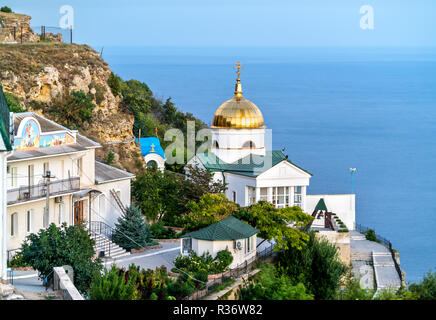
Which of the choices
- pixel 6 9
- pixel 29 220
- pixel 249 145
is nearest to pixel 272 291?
pixel 29 220

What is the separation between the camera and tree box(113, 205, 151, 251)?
123ft

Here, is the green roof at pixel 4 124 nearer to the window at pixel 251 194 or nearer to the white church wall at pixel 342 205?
the window at pixel 251 194

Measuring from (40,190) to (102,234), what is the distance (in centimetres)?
435

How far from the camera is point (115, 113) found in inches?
2163

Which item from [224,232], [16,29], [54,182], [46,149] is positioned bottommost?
[224,232]

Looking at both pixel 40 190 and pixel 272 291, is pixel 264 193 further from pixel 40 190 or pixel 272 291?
pixel 272 291

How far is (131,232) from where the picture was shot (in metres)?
37.8

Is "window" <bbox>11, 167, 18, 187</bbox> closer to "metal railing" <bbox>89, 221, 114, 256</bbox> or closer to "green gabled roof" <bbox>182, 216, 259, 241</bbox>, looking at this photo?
"metal railing" <bbox>89, 221, 114, 256</bbox>

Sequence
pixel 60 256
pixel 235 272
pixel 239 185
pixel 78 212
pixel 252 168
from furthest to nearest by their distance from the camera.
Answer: pixel 252 168, pixel 239 185, pixel 78 212, pixel 235 272, pixel 60 256

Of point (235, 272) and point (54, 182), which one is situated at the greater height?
point (54, 182)

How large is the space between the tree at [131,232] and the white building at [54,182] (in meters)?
1.49
